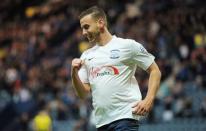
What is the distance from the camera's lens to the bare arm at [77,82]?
230 inches

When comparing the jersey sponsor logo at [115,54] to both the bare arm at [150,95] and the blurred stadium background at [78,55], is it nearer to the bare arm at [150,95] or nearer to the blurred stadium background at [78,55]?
the bare arm at [150,95]

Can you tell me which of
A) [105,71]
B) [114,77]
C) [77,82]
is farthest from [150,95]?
[77,82]

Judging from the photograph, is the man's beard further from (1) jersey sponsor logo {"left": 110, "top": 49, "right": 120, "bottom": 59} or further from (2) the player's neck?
(1) jersey sponsor logo {"left": 110, "top": 49, "right": 120, "bottom": 59}

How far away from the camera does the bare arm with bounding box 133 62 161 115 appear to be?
5.72m

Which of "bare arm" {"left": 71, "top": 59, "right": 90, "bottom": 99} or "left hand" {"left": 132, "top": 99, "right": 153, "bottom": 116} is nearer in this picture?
"left hand" {"left": 132, "top": 99, "right": 153, "bottom": 116}

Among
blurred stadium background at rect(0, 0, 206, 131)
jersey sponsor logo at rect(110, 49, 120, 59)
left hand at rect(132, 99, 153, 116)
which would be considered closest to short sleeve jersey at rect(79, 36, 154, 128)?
jersey sponsor logo at rect(110, 49, 120, 59)

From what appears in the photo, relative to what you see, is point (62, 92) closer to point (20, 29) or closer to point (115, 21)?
point (115, 21)

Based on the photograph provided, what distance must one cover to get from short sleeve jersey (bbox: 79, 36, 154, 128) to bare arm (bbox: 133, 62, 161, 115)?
10cm

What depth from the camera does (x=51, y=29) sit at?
2102cm

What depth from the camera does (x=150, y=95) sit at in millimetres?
5801

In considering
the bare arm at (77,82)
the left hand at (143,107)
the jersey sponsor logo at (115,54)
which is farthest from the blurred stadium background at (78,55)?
the left hand at (143,107)

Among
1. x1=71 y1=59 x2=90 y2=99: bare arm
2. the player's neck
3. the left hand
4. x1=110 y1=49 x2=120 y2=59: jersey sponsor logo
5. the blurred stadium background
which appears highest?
the player's neck

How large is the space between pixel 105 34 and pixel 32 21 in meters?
16.7

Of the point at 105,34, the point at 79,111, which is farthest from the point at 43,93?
the point at 105,34
